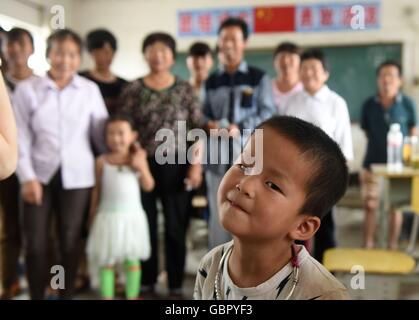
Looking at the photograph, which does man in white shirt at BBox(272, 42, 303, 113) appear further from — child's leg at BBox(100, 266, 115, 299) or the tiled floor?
child's leg at BBox(100, 266, 115, 299)

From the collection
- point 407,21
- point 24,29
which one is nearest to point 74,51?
point 24,29

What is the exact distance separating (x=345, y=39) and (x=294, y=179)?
0.53 meters

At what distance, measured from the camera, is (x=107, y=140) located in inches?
57.3

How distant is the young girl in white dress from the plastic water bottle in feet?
2.45

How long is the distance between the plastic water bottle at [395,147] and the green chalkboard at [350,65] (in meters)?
0.13

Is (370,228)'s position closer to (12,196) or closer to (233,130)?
(233,130)

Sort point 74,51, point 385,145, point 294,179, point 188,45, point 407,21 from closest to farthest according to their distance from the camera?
point 294,179, point 407,21, point 74,51, point 188,45, point 385,145

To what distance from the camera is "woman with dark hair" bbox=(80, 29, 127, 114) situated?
1.17 metres

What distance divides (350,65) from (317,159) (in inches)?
28.1

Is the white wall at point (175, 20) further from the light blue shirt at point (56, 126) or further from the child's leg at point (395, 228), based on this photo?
the child's leg at point (395, 228)

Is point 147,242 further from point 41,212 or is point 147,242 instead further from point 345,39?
point 345,39

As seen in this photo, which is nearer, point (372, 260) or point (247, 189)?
point (247, 189)

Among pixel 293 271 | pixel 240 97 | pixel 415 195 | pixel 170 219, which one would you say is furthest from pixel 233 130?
pixel 415 195

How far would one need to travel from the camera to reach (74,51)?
1.16 m
